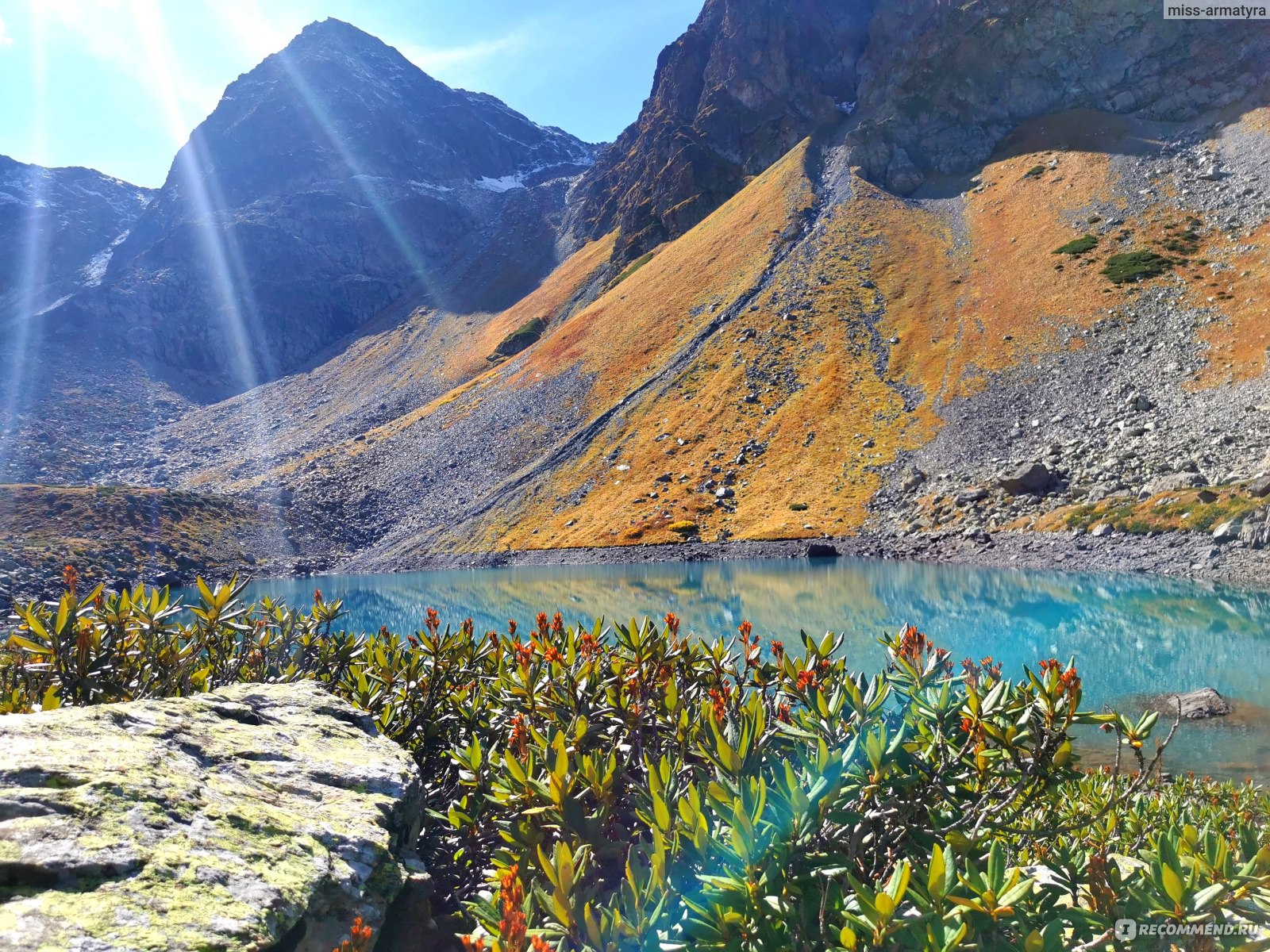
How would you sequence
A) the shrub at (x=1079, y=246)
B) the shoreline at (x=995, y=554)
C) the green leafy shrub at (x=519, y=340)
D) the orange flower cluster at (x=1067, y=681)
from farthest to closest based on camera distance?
the green leafy shrub at (x=519, y=340) → the shrub at (x=1079, y=246) → the shoreline at (x=995, y=554) → the orange flower cluster at (x=1067, y=681)

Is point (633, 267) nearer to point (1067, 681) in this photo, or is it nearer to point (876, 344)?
point (876, 344)

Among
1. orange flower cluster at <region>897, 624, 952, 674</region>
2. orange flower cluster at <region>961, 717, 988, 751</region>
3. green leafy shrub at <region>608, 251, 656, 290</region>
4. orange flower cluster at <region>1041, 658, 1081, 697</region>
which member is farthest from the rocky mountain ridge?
orange flower cluster at <region>961, 717, 988, 751</region>

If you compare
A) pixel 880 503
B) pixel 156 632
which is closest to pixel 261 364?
pixel 880 503

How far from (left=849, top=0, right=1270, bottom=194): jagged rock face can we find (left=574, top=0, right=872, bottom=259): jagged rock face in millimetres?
19260

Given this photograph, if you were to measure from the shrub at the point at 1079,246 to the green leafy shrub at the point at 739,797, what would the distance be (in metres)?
81.8

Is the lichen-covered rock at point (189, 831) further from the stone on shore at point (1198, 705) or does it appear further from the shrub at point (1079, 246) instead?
the shrub at point (1079, 246)

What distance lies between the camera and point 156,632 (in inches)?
234

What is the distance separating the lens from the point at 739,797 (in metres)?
2.73

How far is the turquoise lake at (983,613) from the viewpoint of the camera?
623 inches

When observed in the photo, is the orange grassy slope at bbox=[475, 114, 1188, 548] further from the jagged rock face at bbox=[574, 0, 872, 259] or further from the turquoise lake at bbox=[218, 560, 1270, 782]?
the jagged rock face at bbox=[574, 0, 872, 259]

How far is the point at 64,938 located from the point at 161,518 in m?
84.5

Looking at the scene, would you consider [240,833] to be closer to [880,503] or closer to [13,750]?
[13,750]

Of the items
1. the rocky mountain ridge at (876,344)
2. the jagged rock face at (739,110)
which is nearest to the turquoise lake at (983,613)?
the rocky mountain ridge at (876,344)

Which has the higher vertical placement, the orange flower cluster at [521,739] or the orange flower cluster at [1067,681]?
the orange flower cluster at [1067,681]
